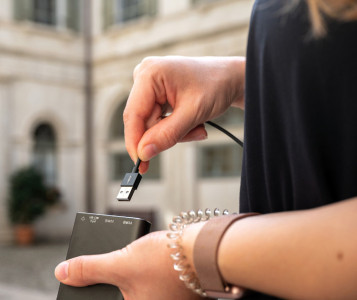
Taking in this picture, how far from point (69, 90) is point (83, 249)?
345 inches

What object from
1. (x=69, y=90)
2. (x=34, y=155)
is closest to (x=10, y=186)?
(x=34, y=155)

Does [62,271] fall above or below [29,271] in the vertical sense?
above

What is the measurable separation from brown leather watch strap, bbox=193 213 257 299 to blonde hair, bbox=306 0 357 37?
0.17 metres

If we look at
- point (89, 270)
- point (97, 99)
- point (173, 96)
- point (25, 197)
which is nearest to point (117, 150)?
point (97, 99)

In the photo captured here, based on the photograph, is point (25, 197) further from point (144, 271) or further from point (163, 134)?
point (144, 271)

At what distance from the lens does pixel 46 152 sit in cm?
888

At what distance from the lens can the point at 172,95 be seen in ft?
2.19

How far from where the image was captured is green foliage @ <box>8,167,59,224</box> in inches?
313

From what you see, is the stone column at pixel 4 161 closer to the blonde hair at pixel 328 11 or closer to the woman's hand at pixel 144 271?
the woman's hand at pixel 144 271

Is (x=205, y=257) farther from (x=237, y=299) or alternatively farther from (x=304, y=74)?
(x=304, y=74)

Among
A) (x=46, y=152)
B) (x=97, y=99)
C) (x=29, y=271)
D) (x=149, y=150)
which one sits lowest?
(x=29, y=271)

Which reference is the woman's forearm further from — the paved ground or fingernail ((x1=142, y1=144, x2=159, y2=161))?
the paved ground

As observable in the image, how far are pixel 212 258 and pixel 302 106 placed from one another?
145 millimetres

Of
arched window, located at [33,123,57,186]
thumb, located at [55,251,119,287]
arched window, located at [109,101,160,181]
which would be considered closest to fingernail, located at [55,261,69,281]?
thumb, located at [55,251,119,287]
